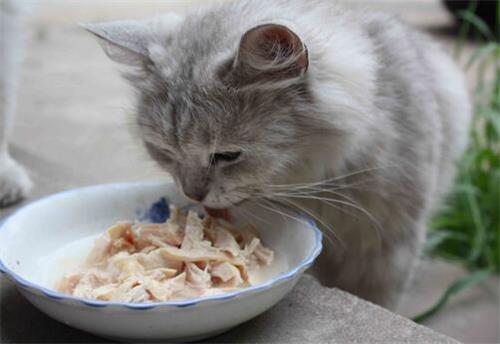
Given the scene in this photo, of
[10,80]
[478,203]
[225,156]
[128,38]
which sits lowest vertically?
[478,203]

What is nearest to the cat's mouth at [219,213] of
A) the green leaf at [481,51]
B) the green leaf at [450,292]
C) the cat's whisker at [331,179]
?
the cat's whisker at [331,179]

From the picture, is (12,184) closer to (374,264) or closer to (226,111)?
(226,111)

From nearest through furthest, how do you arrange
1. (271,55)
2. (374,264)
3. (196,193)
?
(271,55)
(196,193)
(374,264)

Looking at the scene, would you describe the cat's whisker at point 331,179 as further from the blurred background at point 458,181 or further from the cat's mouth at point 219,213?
the blurred background at point 458,181

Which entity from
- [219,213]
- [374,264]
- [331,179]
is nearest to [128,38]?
[219,213]

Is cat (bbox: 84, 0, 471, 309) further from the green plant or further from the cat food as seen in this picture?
the green plant

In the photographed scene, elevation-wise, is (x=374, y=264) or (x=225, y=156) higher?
(x=225, y=156)

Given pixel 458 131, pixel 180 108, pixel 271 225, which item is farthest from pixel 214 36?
pixel 458 131
